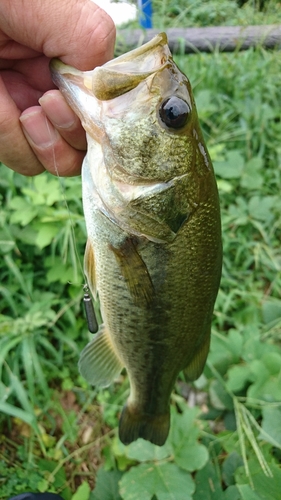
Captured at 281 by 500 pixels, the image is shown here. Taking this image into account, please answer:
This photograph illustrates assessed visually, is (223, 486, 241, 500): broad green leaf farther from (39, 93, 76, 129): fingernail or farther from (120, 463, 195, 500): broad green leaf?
(39, 93, 76, 129): fingernail

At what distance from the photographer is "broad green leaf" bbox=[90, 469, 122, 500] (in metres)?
1.93

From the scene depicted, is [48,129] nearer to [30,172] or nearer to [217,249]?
[30,172]

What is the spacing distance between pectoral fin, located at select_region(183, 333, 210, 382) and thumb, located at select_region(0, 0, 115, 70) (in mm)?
961

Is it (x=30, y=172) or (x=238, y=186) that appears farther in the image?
(x=238, y=186)

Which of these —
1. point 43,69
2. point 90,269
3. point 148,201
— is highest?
point 43,69

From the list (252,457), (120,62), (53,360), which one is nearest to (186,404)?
(252,457)

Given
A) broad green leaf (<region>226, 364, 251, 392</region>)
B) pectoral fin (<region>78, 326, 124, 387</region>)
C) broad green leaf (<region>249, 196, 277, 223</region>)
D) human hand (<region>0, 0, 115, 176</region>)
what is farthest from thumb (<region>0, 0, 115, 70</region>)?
broad green leaf (<region>249, 196, 277, 223</region>)

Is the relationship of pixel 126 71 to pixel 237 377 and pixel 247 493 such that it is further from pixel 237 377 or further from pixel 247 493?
pixel 237 377

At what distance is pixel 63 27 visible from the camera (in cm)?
122

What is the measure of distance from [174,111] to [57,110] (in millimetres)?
363

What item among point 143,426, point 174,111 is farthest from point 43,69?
point 143,426

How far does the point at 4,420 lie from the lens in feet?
7.37

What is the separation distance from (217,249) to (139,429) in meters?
0.78

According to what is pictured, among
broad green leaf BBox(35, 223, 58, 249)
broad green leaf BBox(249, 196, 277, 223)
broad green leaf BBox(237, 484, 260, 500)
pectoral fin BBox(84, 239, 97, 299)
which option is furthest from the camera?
broad green leaf BBox(249, 196, 277, 223)
